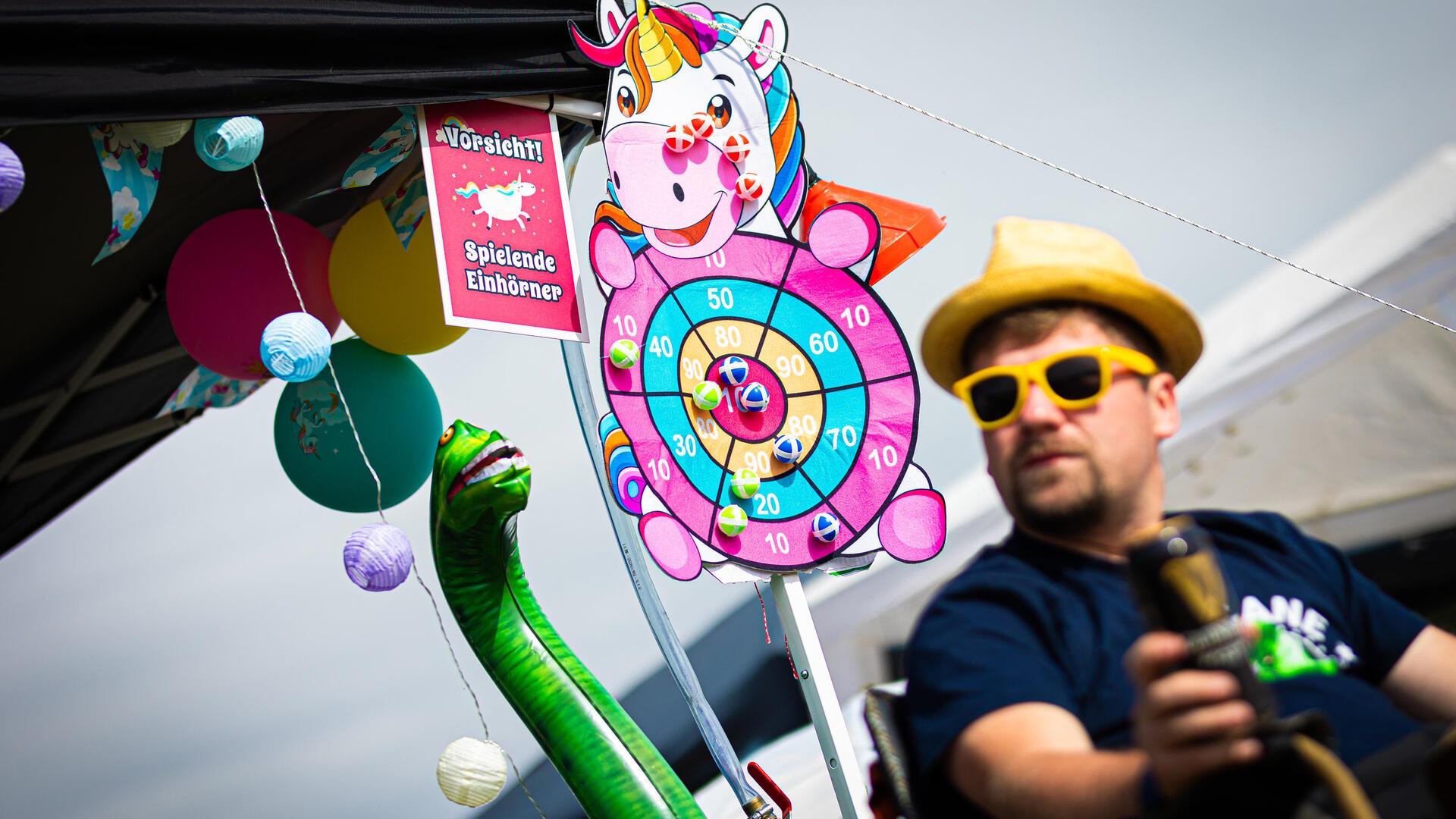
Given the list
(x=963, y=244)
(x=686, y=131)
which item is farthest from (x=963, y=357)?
(x=686, y=131)

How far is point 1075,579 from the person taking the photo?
1255 mm

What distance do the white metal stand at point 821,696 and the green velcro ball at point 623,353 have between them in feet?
1.98

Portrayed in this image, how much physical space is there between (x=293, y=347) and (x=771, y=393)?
1063mm

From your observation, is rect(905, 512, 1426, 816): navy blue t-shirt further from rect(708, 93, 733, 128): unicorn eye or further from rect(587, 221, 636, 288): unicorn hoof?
rect(708, 93, 733, 128): unicorn eye

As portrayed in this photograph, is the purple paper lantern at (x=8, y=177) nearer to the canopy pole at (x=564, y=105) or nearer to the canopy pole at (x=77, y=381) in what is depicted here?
the canopy pole at (x=564, y=105)

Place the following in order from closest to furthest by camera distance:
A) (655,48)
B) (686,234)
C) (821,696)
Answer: (821,696) → (686,234) → (655,48)

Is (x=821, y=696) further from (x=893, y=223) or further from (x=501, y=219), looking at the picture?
(x=501, y=219)

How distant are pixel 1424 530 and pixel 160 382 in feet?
13.0

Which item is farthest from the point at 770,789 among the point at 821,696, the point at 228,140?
the point at 228,140

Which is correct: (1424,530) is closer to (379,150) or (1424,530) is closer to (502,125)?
(502,125)

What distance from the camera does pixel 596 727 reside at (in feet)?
8.60

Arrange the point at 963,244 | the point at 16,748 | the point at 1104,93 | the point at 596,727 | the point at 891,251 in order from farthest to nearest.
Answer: the point at 16,748, the point at 891,251, the point at 596,727, the point at 1104,93, the point at 963,244

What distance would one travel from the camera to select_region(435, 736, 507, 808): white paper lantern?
2.68 m

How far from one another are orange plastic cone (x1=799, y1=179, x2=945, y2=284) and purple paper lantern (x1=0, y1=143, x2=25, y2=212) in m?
1.69
